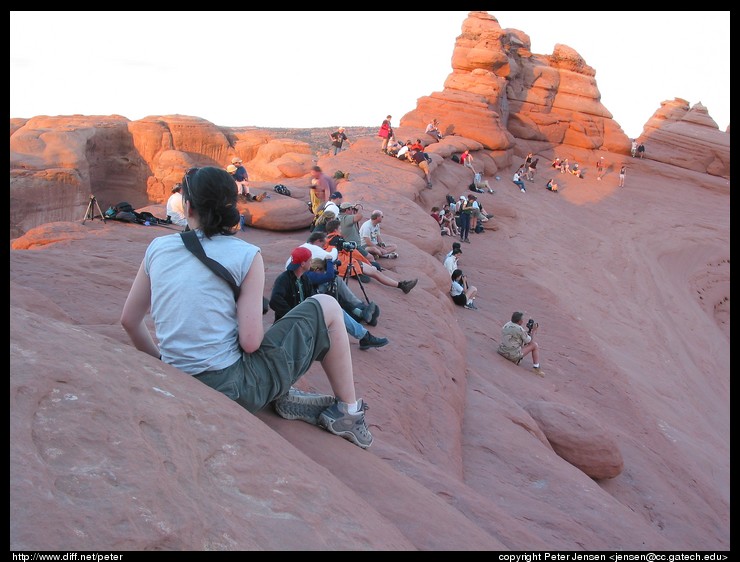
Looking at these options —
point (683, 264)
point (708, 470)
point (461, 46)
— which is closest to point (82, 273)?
point (708, 470)

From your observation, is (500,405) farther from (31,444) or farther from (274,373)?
(31,444)

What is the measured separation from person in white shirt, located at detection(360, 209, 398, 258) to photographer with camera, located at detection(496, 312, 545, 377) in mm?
2222

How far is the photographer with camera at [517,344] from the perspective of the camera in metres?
9.76

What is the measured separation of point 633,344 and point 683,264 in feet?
31.7

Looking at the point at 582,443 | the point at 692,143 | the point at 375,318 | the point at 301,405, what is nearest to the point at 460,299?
the point at 375,318

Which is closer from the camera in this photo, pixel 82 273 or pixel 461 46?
pixel 82 273

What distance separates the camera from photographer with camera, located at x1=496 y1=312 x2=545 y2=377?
32.0 ft

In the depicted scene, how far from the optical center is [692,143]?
98.9 ft

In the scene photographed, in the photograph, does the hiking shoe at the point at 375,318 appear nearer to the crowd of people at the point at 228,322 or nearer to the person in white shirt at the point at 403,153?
the crowd of people at the point at 228,322

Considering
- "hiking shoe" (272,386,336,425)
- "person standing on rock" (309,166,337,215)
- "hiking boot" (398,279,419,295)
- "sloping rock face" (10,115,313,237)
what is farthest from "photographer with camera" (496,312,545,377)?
"sloping rock face" (10,115,313,237)

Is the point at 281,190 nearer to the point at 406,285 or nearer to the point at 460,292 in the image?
the point at 460,292

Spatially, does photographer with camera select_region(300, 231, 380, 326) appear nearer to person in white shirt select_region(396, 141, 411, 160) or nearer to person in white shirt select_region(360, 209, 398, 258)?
person in white shirt select_region(360, 209, 398, 258)

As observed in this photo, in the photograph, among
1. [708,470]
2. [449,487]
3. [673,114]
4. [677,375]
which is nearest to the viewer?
[449,487]

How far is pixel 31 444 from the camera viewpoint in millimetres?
2049
